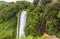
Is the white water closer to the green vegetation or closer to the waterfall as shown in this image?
the waterfall

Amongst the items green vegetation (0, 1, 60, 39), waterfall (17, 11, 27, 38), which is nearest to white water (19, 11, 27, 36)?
waterfall (17, 11, 27, 38)

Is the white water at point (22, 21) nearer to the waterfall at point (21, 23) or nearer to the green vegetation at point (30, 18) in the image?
the waterfall at point (21, 23)

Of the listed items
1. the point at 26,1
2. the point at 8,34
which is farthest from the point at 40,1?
the point at 8,34

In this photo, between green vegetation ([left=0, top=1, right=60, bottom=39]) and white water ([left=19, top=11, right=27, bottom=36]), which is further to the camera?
white water ([left=19, top=11, right=27, bottom=36])

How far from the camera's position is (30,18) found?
426 centimetres

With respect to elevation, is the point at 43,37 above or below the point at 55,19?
below

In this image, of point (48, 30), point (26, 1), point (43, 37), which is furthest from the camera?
point (26, 1)

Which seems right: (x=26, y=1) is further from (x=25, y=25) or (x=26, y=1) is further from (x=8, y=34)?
(x=8, y=34)

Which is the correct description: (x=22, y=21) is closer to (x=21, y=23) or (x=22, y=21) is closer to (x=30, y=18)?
(x=21, y=23)

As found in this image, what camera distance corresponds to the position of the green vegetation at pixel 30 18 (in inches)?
155

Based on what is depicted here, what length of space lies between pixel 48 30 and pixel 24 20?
2.42 ft

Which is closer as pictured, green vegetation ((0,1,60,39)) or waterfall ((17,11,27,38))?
green vegetation ((0,1,60,39))

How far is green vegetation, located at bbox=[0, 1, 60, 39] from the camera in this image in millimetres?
3947

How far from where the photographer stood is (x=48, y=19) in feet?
13.3
